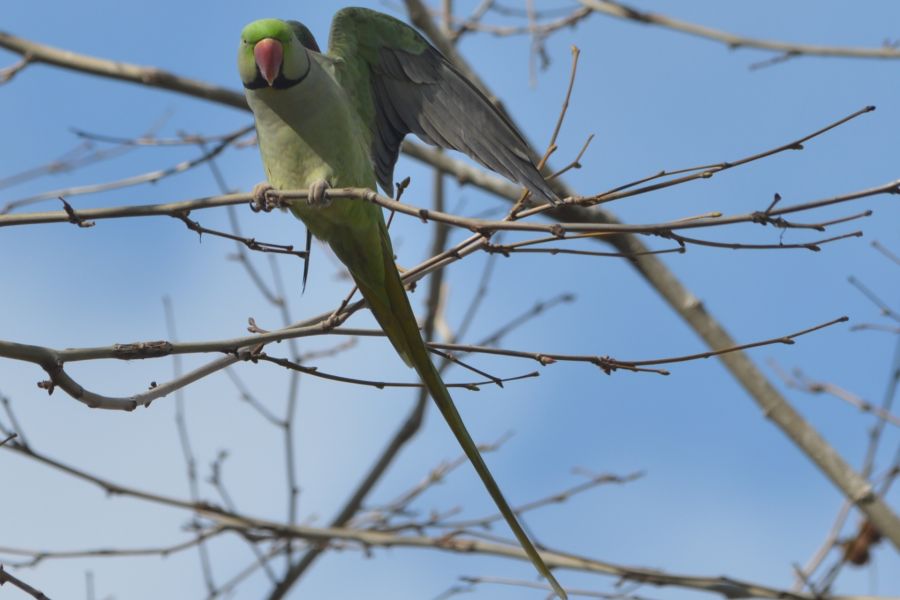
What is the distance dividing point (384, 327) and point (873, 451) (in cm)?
219

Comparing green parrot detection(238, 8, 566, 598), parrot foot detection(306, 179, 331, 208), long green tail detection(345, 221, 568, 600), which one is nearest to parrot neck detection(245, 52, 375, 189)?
green parrot detection(238, 8, 566, 598)

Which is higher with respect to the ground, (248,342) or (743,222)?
(248,342)

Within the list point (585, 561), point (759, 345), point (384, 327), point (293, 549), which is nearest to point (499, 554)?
point (585, 561)

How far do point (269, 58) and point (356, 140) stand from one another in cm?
34

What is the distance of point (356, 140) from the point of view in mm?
3010

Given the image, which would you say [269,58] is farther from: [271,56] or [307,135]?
[307,135]

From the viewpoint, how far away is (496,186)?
15.4 ft

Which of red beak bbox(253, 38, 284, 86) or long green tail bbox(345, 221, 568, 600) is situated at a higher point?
red beak bbox(253, 38, 284, 86)

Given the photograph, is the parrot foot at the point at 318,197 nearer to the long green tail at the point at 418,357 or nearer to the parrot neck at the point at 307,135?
the parrot neck at the point at 307,135

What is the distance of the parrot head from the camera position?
287 cm

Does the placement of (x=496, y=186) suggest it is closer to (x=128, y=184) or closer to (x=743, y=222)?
(x=128, y=184)

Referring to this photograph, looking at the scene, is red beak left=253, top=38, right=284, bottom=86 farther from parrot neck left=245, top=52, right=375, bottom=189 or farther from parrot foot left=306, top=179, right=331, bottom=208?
parrot foot left=306, top=179, right=331, bottom=208

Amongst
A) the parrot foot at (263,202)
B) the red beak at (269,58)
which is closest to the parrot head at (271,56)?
the red beak at (269,58)

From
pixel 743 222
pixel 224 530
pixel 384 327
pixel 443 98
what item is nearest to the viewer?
pixel 743 222
